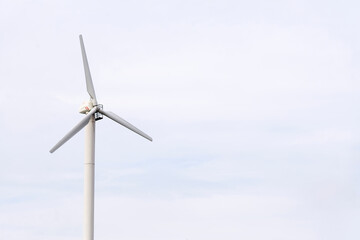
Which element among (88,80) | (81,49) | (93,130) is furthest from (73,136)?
(81,49)

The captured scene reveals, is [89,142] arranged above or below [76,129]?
below

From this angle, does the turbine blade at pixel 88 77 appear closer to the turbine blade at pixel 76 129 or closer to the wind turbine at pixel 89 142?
the wind turbine at pixel 89 142

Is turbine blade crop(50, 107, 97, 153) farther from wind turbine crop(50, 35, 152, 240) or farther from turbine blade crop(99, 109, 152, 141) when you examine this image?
turbine blade crop(99, 109, 152, 141)

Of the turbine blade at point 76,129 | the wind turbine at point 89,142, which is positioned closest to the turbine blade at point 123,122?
the wind turbine at point 89,142

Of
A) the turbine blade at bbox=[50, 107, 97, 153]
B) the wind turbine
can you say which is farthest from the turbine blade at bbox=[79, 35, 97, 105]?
the turbine blade at bbox=[50, 107, 97, 153]

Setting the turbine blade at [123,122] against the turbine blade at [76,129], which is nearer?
the turbine blade at [76,129]

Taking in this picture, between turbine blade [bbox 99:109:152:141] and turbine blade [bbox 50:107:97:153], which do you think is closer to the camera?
turbine blade [bbox 50:107:97:153]

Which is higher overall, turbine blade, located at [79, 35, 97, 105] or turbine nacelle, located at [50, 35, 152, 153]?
turbine blade, located at [79, 35, 97, 105]

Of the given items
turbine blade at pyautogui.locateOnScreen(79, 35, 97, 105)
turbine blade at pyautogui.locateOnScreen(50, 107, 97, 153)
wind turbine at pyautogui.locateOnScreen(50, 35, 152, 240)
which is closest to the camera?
turbine blade at pyautogui.locateOnScreen(50, 107, 97, 153)

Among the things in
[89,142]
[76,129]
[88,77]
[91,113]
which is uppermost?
[88,77]

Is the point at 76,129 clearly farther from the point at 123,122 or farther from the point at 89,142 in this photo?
the point at 123,122

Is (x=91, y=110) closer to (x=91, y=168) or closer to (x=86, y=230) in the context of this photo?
(x=91, y=168)

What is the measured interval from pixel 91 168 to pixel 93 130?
4592 mm


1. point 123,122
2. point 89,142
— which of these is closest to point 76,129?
point 89,142
